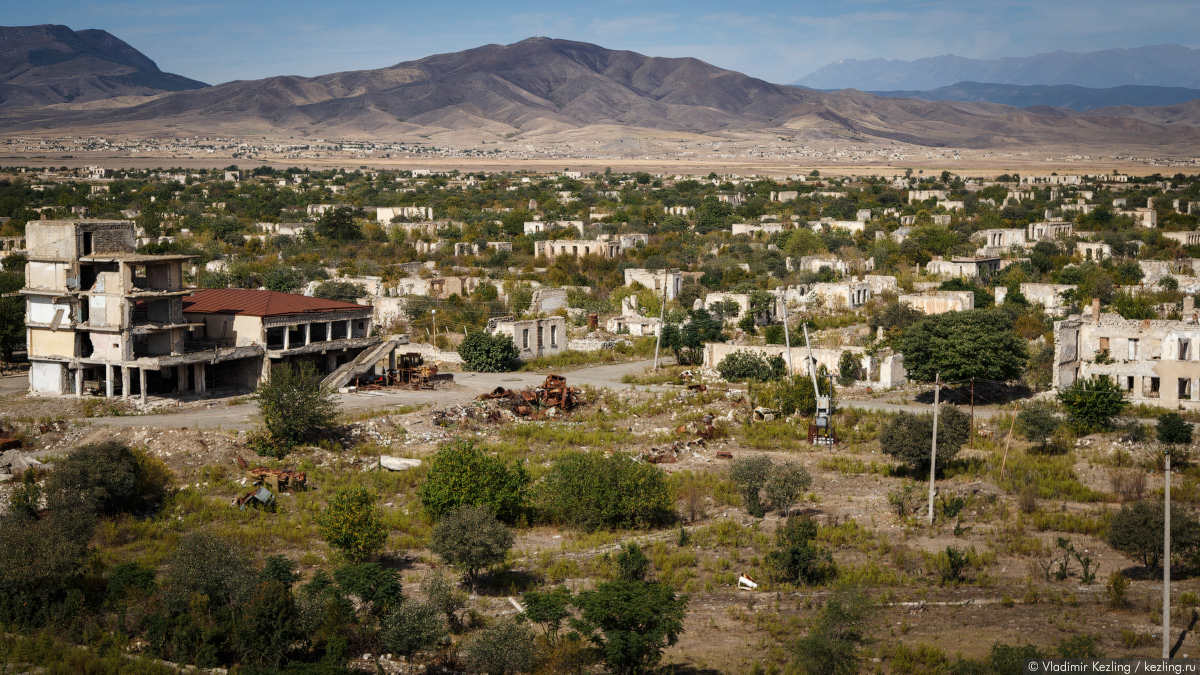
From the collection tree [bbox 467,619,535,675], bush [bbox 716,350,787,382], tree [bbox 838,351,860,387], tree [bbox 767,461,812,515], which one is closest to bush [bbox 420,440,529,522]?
tree [bbox 767,461,812,515]

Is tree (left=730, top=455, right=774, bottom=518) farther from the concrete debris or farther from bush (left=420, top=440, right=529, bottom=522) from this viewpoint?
the concrete debris

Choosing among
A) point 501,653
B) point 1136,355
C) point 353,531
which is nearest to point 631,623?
point 501,653

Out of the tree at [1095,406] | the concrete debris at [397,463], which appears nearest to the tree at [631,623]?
the concrete debris at [397,463]

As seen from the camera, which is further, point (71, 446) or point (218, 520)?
point (71, 446)

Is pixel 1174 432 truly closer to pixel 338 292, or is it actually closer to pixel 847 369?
pixel 847 369

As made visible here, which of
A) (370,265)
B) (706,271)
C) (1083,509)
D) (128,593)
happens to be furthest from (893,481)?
(370,265)

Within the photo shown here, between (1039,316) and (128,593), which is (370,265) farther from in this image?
(128,593)
